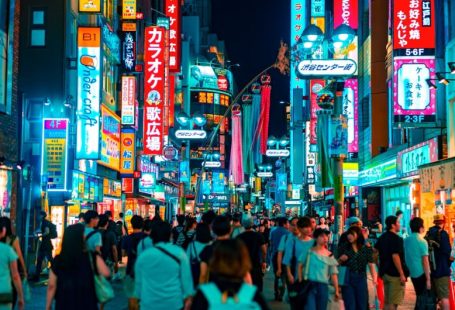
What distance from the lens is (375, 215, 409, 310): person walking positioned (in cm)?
1280

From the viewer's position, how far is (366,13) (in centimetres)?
4388

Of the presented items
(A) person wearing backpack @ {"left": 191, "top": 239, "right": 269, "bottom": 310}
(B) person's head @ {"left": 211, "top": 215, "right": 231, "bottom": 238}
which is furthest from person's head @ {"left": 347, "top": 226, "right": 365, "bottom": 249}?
(A) person wearing backpack @ {"left": 191, "top": 239, "right": 269, "bottom": 310}

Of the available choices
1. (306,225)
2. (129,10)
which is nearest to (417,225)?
(306,225)

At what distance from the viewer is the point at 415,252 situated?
13.0 m

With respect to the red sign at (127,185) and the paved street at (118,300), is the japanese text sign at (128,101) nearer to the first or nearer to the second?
the red sign at (127,185)

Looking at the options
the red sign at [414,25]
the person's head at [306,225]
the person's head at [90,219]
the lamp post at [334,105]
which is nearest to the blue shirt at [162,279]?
the person's head at [306,225]

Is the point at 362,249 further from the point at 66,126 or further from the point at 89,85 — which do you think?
the point at 89,85

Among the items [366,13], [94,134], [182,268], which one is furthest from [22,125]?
[366,13]

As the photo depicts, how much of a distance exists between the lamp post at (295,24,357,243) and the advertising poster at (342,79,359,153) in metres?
19.4

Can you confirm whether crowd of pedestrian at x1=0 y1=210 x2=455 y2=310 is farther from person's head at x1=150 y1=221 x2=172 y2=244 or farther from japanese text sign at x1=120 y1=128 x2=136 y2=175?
japanese text sign at x1=120 y1=128 x2=136 y2=175

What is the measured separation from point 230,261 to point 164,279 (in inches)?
107

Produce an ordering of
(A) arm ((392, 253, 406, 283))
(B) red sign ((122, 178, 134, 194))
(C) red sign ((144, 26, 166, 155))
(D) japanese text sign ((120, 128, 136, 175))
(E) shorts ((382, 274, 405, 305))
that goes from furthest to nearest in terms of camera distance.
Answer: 1. (B) red sign ((122, 178, 134, 194))
2. (D) japanese text sign ((120, 128, 136, 175))
3. (C) red sign ((144, 26, 166, 155))
4. (E) shorts ((382, 274, 405, 305))
5. (A) arm ((392, 253, 406, 283))

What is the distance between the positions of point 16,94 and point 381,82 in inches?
873

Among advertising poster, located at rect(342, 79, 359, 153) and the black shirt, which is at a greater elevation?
advertising poster, located at rect(342, 79, 359, 153)
